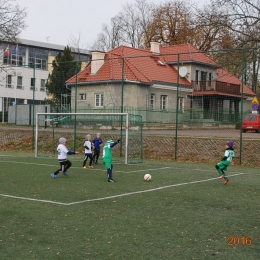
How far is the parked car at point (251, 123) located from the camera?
22.0 metres

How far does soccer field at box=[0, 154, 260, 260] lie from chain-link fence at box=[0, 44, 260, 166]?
19.8ft

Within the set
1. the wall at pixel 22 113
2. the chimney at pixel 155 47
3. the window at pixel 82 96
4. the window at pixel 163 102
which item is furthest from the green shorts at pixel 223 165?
the chimney at pixel 155 47

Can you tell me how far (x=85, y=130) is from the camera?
23484mm

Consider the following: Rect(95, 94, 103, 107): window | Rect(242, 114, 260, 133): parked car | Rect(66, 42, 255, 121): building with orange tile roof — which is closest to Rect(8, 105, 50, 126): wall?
Rect(95, 94, 103, 107): window

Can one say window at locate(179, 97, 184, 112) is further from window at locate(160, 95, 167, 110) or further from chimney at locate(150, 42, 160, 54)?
chimney at locate(150, 42, 160, 54)

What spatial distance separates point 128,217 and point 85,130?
15089 mm

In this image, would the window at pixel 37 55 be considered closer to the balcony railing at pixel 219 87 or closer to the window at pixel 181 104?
the balcony railing at pixel 219 87

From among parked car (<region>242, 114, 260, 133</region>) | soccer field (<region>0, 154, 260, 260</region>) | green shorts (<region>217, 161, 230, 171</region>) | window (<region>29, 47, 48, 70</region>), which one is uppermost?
window (<region>29, 47, 48, 70</region>)

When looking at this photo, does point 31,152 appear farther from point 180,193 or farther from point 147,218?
point 147,218

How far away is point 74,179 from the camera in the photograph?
14.0m

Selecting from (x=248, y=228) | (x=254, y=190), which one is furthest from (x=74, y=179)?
(x=248, y=228)

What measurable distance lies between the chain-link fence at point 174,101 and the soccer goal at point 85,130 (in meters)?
0.60

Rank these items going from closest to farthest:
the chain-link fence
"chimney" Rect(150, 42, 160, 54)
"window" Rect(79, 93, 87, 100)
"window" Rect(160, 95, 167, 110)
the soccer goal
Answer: the soccer goal → the chain-link fence → "window" Rect(79, 93, 87, 100) → "window" Rect(160, 95, 167, 110) → "chimney" Rect(150, 42, 160, 54)

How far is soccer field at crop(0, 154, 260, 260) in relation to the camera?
21.4 ft
